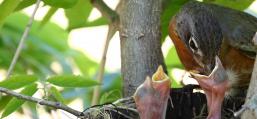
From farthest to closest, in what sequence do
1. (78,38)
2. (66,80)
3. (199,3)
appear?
(78,38)
(199,3)
(66,80)

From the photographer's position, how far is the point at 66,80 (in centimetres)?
215

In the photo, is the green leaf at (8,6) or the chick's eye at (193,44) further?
the chick's eye at (193,44)

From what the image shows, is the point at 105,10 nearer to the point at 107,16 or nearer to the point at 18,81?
the point at 107,16

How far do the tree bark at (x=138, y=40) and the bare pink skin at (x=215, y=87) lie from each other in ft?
1.56

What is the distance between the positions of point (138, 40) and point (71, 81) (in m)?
0.35

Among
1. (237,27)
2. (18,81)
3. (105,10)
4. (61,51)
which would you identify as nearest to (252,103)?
(18,81)

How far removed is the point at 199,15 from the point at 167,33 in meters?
0.20

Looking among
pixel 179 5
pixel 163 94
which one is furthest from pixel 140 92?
pixel 179 5

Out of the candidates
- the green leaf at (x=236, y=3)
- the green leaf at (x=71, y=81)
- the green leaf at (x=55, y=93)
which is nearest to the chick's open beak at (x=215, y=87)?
the green leaf at (x=71, y=81)

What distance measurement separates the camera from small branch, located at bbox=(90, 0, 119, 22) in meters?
2.48

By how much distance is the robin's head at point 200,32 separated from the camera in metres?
2.71

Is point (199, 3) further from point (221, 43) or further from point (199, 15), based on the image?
point (221, 43)

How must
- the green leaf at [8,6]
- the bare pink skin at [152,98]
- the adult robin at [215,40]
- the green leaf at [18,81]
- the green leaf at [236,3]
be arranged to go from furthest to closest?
the adult robin at [215,40] → the green leaf at [236,3] → the green leaf at [8,6] → the green leaf at [18,81] → the bare pink skin at [152,98]

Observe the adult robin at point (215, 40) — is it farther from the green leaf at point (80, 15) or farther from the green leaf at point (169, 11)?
the green leaf at point (80, 15)
